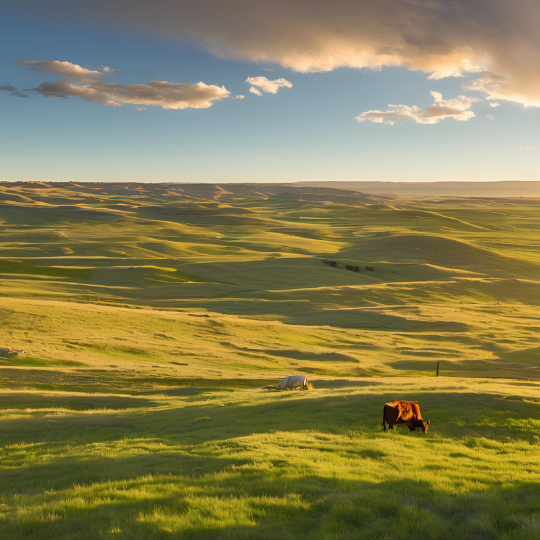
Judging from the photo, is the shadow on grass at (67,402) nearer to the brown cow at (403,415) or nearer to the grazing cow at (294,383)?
the grazing cow at (294,383)

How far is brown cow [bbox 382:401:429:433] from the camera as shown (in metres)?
15.7

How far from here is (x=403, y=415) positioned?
15773 mm

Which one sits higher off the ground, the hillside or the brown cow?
the brown cow

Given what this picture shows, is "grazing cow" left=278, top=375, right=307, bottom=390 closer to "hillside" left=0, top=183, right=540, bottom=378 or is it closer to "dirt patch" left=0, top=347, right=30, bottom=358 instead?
"hillside" left=0, top=183, right=540, bottom=378

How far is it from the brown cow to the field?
62 centimetres

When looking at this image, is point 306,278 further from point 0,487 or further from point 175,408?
point 0,487

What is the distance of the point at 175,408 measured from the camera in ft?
75.0

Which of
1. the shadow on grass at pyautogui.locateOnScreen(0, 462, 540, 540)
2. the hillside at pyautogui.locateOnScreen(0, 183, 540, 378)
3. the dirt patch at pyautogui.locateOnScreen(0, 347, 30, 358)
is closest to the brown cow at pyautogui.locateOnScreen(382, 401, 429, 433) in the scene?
the shadow on grass at pyautogui.locateOnScreen(0, 462, 540, 540)

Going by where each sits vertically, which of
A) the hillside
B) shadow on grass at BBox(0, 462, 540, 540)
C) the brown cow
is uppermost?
shadow on grass at BBox(0, 462, 540, 540)

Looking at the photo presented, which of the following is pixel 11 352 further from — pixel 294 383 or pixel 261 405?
pixel 261 405

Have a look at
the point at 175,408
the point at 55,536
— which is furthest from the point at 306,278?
the point at 55,536

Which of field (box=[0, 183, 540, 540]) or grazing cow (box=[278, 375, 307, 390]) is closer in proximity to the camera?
Result: field (box=[0, 183, 540, 540])

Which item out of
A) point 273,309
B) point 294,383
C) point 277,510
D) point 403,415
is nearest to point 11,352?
point 294,383

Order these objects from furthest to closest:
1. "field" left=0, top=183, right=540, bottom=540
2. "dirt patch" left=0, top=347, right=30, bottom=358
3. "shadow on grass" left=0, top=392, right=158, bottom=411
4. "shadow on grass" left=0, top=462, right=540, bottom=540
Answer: "dirt patch" left=0, top=347, right=30, bottom=358
"shadow on grass" left=0, top=392, right=158, bottom=411
"field" left=0, top=183, right=540, bottom=540
"shadow on grass" left=0, top=462, right=540, bottom=540
